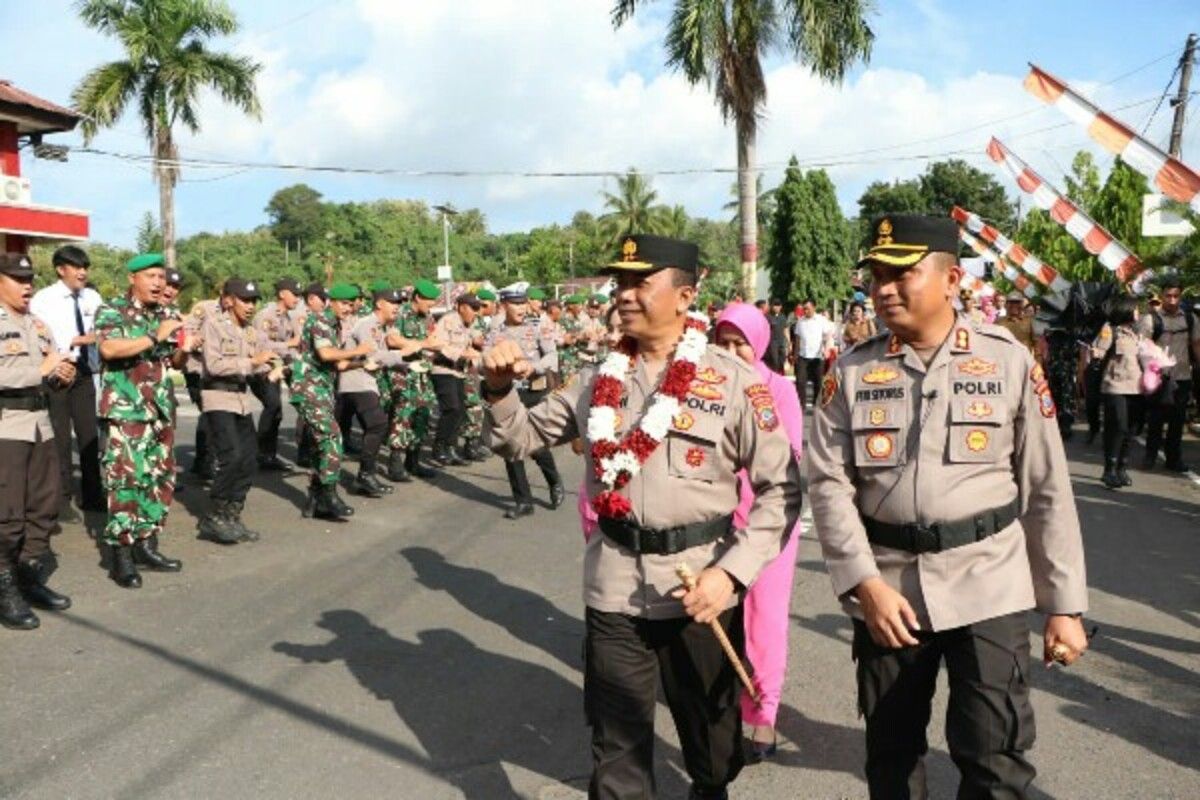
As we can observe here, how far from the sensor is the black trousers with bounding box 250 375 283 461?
1036 centimetres

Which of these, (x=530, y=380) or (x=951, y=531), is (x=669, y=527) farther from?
(x=530, y=380)

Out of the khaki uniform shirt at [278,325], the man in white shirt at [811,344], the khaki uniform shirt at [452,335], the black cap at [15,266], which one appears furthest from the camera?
the man in white shirt at [811,344]

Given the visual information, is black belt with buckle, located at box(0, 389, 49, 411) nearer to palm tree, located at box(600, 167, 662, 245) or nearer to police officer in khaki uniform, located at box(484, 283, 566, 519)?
police officer in khaki uniform, located at box(484, 283, 566, 519)

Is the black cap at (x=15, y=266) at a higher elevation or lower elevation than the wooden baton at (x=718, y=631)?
higher

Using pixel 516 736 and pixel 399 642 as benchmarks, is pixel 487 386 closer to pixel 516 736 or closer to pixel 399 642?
pixel 516 736

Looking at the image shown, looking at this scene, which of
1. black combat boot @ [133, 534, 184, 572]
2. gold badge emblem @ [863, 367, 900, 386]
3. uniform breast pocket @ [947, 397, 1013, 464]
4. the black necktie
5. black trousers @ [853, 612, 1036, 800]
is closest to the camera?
black trousers @ [853, 612, 1036, 800]

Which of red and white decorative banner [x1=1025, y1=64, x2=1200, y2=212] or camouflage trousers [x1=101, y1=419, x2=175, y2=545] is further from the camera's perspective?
red and white decorative banner [x1=1025, y1=64, x2=1200, y2=212]

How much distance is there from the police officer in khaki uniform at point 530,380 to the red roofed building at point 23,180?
1181 centimetres

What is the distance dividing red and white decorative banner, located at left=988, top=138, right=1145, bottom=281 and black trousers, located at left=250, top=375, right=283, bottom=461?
10902 mm

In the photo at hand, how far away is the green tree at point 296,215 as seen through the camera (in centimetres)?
9156

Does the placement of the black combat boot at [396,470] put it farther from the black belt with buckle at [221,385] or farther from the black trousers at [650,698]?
the black trousers at [650,698]

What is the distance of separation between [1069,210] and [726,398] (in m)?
14.1

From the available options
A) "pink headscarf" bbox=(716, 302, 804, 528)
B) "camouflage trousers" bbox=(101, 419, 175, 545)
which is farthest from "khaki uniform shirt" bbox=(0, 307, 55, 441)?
"pink headscarf" bbox=(716, 302, 804, 528)

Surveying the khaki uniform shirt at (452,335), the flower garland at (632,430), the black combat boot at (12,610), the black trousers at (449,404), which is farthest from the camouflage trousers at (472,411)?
the flower garland at (632,430)
